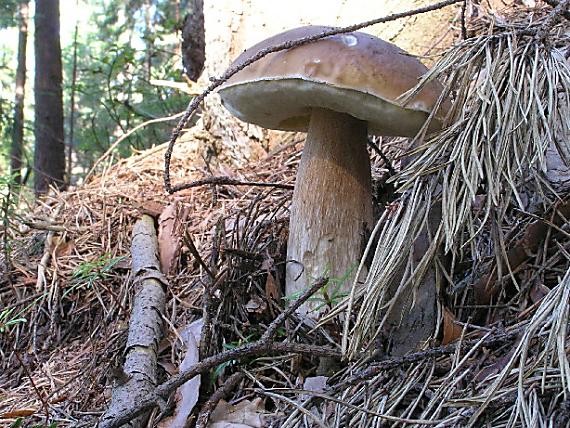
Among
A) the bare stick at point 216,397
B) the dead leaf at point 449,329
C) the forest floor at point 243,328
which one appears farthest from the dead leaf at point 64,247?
the dead leaf at point 449,329

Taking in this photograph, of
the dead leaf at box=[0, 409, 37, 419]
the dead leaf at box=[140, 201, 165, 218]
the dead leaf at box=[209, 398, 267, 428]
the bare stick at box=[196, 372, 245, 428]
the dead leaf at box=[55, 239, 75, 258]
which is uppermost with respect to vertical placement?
the dead leaf at box=[140, 201, 165, 218]

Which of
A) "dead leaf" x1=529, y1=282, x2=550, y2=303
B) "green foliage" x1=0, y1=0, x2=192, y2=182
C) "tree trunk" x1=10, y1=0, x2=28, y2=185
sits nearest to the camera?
"dead leaf" x1=529, y1=282, x2=550, y2=303

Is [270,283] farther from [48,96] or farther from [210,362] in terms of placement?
[48,96]

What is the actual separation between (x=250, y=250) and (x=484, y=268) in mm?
777

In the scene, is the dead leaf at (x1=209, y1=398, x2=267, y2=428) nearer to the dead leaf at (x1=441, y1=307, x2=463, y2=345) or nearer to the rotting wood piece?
the rotting wood piece

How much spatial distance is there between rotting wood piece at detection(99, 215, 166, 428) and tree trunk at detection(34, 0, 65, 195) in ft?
14.7

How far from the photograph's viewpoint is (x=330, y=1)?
8.95 ft

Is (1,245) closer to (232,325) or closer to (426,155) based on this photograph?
(232,325)

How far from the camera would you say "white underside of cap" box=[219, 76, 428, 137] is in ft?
4.37

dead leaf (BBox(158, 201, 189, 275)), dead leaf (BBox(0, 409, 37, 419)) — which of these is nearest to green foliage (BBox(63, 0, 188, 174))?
dead leaf (BBox(158, 201, 189, 275))

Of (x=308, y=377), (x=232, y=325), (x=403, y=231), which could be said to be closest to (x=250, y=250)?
(x=232, y=325)

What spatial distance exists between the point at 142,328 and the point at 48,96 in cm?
572

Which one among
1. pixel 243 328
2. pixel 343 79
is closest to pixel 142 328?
pixel 243 328

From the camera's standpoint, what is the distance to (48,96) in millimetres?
6355
